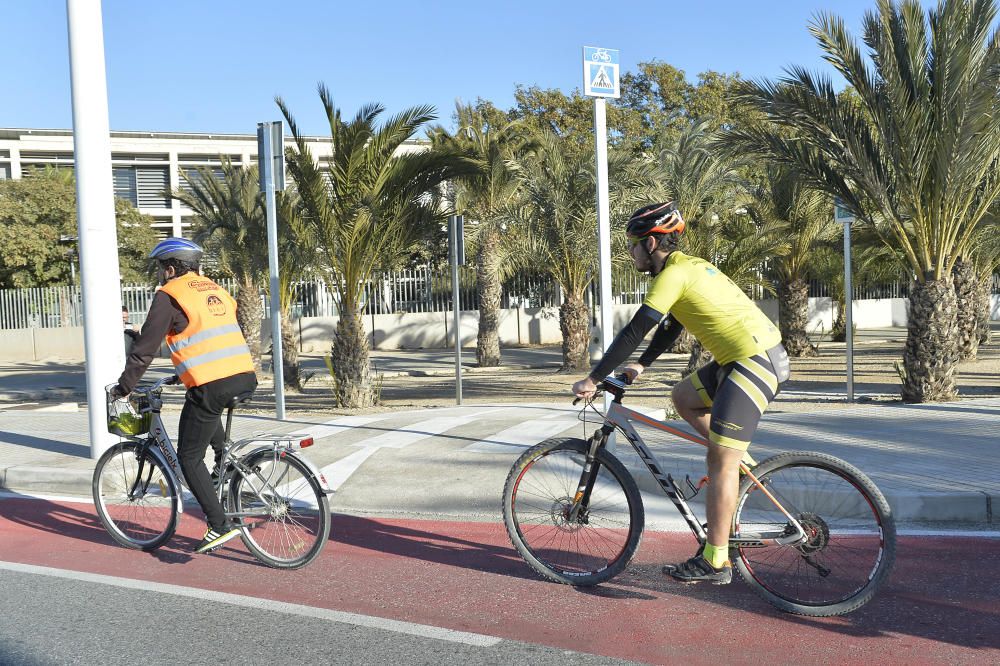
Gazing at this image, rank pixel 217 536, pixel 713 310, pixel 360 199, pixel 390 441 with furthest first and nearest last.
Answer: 1. pixel 360 199
2. pixel 390 441
3. pixel 217 536
4. pixel 713 310

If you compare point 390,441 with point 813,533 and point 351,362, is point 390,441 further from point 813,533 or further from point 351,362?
point 813,533

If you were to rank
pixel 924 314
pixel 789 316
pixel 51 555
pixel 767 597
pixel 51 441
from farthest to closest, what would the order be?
pixel 789 316
pixel 924 314
pixel 51 441
pixel 51 555
pixel 767 597

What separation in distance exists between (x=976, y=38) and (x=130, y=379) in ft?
33.2

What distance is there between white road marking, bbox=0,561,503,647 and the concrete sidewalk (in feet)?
4.93

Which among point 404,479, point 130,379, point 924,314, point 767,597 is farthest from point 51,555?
point 924,314

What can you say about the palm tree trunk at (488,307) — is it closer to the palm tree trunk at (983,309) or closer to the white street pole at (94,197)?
the palm tree trunk at (983,309)

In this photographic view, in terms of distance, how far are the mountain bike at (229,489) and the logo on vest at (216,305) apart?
50 centimetres

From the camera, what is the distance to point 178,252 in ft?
17.3

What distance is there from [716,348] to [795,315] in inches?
730

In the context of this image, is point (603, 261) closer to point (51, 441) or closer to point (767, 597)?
point (767, 597)

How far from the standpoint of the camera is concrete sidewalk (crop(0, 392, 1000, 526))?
6.39 m

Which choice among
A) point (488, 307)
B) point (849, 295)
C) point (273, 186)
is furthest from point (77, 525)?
point (488, 307)

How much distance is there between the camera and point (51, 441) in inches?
378

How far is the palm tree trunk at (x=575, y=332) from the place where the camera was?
68.8 feet
